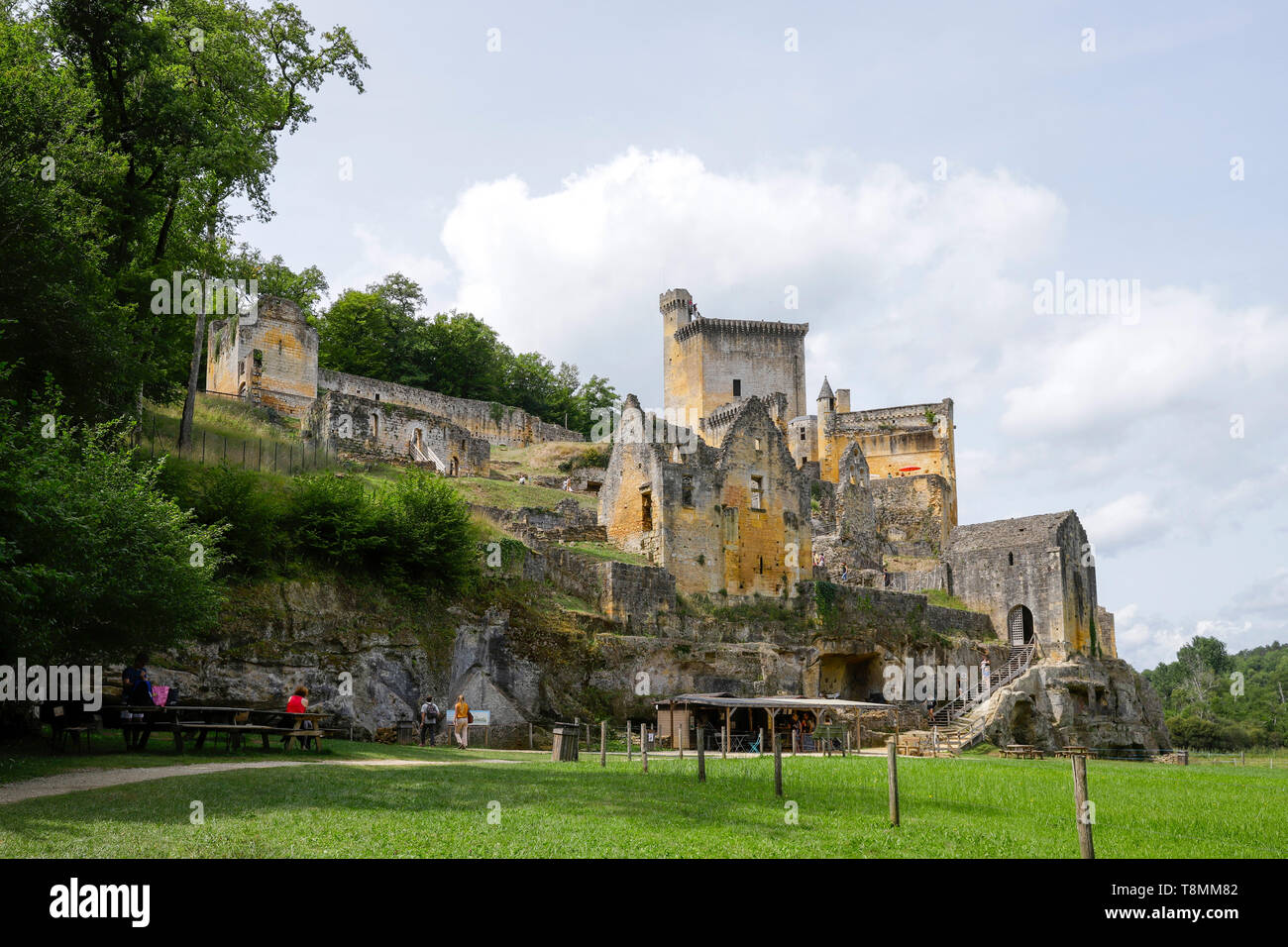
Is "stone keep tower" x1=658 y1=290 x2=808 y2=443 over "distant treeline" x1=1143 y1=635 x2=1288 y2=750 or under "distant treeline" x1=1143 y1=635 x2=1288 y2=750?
over

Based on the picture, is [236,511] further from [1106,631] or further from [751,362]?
[751,362]

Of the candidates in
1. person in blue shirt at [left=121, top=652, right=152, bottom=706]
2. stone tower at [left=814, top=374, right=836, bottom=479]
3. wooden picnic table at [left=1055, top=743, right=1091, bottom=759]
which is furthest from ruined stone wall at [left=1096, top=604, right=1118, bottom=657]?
person in blue shirt at [left=121, top=652, right=152, bottom=706]

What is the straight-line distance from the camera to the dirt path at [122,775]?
526 inches

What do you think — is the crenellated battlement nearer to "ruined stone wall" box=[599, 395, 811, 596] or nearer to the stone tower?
the stone tower

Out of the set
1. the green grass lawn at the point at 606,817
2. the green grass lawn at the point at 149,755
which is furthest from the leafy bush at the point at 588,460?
the green grass lawn at the point at 606,817

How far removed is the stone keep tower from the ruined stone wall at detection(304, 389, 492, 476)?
108ft

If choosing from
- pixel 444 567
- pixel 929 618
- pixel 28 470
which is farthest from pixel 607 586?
pixel 28 470

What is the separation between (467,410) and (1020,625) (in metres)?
36.9

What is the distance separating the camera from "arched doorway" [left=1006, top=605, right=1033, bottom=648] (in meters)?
53.0

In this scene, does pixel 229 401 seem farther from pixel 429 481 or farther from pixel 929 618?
pixel 929 618

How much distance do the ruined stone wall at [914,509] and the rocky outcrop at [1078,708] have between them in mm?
21783

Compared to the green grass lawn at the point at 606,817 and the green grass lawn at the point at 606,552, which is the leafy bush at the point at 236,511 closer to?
the green grass lawn at the point at 606,817
